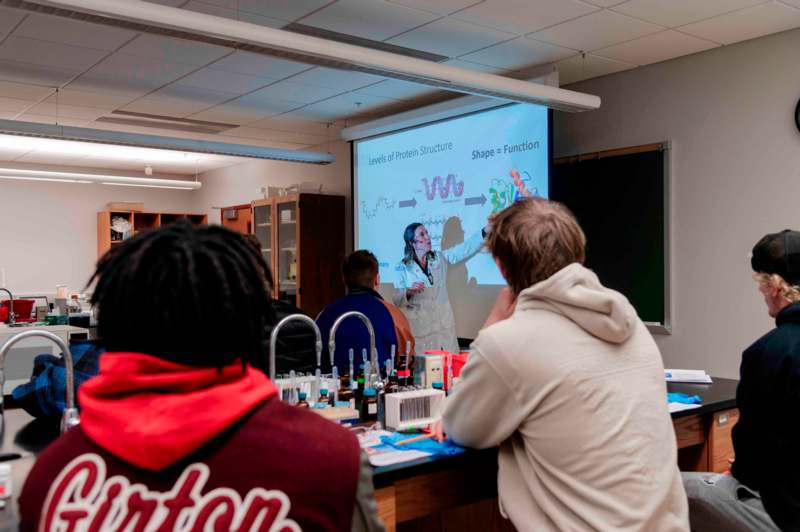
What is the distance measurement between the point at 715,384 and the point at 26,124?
14.8ft

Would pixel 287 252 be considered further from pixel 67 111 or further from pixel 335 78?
pixel 335 78

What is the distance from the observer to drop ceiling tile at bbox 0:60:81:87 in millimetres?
4621

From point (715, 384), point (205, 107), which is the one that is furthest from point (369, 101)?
point (715, 384)

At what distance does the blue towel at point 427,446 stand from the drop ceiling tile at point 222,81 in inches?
132

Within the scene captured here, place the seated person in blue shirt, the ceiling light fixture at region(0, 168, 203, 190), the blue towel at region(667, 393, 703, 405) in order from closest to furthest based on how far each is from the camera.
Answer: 1. the blue towel at region(667, 393, 703, 405)
2. the seated person in blue shirt
3. the ceiling light fixture at region(0, 168, 203, 190)

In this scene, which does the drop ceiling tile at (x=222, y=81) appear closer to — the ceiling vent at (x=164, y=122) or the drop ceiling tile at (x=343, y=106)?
the drop ceiling tile at (x=343, y=106)

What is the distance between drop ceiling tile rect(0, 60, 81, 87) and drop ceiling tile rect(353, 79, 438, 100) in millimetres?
1947

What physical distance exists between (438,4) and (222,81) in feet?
6.55

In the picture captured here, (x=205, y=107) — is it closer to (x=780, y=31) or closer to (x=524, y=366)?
(x=780, y=31)

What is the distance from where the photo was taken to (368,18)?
3785 mm

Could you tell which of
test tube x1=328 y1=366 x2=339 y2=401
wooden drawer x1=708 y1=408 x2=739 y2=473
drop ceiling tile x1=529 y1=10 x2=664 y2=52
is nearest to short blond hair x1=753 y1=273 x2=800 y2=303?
wooden drawer x1=708 y1=408 x2=739 y2=473

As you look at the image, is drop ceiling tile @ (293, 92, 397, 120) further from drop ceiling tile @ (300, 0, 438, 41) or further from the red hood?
the red hood

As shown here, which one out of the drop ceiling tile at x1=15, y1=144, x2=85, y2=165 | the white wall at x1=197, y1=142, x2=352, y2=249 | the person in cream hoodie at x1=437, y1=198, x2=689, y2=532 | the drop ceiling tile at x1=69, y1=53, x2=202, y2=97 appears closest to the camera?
the person in cream hoodie at x1=437, y1=198, x2=689, y2=532

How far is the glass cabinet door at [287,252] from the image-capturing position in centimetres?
670
